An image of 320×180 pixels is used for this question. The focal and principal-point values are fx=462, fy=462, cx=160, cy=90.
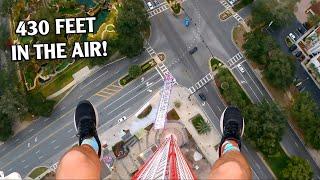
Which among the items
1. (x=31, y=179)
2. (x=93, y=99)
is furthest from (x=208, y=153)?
(x=31, y=179)

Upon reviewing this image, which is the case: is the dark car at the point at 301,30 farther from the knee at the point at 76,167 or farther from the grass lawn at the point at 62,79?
the knee at the point at 76,167

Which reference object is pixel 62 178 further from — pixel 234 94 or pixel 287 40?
pixel 287 40

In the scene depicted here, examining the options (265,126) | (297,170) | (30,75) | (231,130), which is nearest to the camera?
(231,130)

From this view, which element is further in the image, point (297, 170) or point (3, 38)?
point (3, 38)

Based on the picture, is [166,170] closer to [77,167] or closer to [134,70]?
[77,167]

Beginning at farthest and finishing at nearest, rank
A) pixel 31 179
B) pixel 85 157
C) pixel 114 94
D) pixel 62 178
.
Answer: pixel 114 94 < pixel 31 179 < pixel 85 157 < pixel 62 178

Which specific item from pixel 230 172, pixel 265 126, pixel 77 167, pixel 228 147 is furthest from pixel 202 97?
pixel 77 167

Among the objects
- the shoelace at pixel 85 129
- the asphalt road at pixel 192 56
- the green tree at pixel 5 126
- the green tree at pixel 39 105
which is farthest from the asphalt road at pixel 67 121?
the shoelace at pixel 85 129
